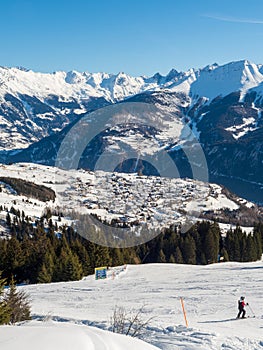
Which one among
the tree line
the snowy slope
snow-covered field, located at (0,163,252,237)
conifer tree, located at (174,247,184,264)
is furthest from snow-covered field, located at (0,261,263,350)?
snow-covered field, located at (0,163,252,237)

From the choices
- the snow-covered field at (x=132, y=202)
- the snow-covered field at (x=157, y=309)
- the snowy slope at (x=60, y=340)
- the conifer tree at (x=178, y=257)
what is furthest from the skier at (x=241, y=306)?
the snow-covered field at (x=132, y=202)

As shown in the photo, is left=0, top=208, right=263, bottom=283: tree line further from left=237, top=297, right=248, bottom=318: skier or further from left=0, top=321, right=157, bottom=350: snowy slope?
left=0, top=321, right=157, bottom=350: snowy slope

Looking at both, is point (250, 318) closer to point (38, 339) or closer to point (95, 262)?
point (38, 339)

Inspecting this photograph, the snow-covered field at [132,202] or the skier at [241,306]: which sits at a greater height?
the snow-covered field at [132,202]

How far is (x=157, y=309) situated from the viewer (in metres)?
22.4

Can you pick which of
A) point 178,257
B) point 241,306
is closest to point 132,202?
point 178,257

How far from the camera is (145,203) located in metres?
154

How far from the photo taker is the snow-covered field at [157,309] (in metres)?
8.27

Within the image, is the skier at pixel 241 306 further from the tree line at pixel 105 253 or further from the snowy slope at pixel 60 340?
the tree line at pixel 105 253

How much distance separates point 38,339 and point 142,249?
67.7m

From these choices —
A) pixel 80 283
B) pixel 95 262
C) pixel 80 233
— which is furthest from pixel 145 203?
pixel 80 283

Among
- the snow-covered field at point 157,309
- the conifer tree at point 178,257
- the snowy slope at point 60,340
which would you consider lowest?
the conifer tree at point 178,257

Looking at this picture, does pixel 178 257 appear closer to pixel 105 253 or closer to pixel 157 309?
pixel 105 253

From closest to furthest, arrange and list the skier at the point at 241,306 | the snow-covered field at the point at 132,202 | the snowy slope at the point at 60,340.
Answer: the snowy slope at the point at 60,340
the skier at the point at 241,306
the snow-covered field at the point at 132,202
